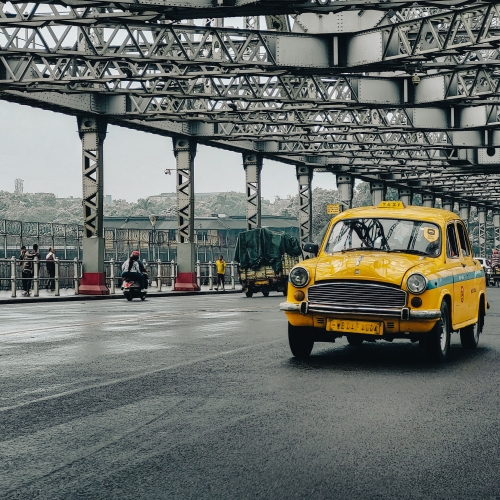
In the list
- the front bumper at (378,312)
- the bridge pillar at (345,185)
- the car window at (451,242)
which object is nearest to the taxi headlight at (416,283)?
the front bumper at (378,312)

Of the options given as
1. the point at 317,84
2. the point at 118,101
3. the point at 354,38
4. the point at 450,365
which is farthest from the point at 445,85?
the point at 450,365

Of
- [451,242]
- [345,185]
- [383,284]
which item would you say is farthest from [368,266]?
[345,185]

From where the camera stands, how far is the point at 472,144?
4259 centimetres

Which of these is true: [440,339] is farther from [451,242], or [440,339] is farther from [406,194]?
[406,194]

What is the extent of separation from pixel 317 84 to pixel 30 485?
26.6m

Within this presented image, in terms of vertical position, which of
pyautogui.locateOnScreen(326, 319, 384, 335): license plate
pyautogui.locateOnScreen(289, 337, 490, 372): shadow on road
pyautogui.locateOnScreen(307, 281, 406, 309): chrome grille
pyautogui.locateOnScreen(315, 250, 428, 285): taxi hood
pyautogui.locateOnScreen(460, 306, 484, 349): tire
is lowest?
pyautogui.locateOnScreen(289, 337, 490, 372): shadow on road

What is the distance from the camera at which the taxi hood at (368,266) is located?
1110cm

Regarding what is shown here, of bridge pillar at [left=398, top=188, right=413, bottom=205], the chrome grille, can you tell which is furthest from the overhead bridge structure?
bridge pillar at [left=398, top=188, right=413, bottom=205]

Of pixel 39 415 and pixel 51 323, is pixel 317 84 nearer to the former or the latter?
pixel 51 323

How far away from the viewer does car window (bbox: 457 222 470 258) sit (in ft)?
44.6

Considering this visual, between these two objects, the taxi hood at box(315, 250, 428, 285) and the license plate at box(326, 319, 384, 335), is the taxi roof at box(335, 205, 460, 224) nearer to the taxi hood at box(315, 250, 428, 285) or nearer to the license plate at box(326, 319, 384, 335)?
the taxi hood at box(315, 250, 428, 285)

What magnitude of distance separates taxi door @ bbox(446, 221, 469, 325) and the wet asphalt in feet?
1.91

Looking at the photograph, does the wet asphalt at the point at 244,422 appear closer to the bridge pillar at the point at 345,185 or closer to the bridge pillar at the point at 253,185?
the bridge pillar at the point at 253,185

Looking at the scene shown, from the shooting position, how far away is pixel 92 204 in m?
35.2
